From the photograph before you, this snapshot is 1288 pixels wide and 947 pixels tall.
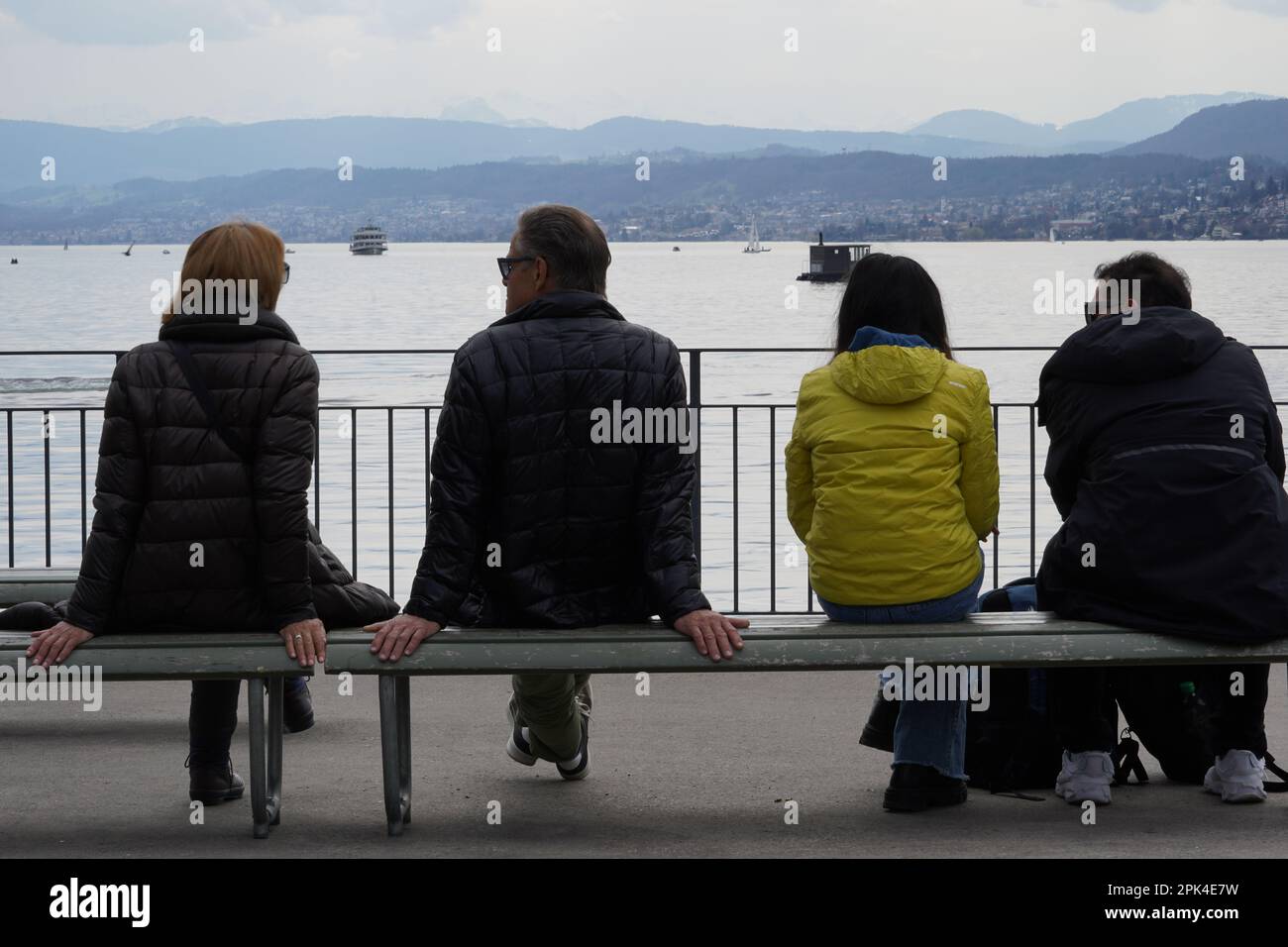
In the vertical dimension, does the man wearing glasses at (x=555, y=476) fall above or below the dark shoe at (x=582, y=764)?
above

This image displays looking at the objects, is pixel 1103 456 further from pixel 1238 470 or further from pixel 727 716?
pixel 727 716

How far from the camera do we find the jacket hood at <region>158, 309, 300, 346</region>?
4.50 metres

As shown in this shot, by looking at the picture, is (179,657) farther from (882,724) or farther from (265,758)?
(882,724)

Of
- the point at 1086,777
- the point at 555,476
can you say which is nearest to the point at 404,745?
the point at 555,476

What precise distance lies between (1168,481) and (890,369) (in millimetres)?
830

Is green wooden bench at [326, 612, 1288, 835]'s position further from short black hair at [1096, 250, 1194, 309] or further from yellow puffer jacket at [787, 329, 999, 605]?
short black hair at [1096, 250, 1194, 309]

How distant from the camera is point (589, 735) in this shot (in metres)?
6.13

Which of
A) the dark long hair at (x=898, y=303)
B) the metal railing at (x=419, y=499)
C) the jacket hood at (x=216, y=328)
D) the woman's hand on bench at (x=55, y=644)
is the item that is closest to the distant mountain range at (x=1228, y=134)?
the metal railing at (x=419, y=499)

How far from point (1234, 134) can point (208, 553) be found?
4939 inches

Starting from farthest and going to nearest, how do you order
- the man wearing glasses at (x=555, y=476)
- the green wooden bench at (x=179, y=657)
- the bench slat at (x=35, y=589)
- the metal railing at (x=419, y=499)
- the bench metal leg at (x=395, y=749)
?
the metal railing at (x=419, y=499) < the bench slat at (x=35, y=589) < the bench metal leg at (x=395, y=749) < the man wearing glasses at (x=555, y=476) < the green wooden bench at (x=179, y=657)

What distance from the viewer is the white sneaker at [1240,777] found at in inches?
199

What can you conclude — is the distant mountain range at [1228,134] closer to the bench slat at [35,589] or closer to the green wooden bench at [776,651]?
the bench slat at [35,589]

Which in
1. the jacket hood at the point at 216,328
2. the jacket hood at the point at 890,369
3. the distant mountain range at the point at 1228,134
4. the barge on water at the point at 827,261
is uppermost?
the distant mountain range at the point at 1228,134

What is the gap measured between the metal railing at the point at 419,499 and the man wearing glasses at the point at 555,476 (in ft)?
6.65
